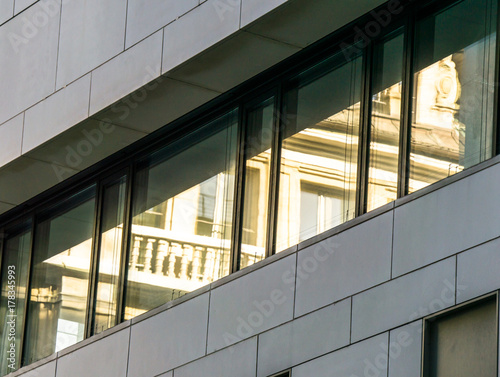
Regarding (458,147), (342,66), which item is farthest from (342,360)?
(342,66)

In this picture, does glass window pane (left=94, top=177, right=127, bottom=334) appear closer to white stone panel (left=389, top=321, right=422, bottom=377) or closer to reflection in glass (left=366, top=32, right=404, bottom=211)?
reflection in glass (left=366, top=32, right=404, bottom=211)

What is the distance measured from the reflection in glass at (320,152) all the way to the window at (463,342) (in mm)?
2561

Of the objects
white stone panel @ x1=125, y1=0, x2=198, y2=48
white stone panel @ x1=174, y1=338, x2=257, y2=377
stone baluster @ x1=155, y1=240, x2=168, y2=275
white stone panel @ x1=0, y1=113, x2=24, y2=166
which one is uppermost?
white stone panel @ x1=125, y1=0, x2=198, y2=48

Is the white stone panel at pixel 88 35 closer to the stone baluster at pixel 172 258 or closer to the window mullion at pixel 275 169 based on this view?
the window mullion at pixel 275 169

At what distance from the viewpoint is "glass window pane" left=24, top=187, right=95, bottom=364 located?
798 inches

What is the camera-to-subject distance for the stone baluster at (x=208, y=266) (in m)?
17.6

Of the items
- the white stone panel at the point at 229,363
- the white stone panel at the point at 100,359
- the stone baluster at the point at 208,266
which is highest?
the stone baluster at the point at 208,266

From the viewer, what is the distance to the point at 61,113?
19250 mm

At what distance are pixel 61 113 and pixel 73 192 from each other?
82.3 inches

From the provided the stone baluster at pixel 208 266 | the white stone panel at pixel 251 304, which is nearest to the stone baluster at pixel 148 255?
the stone baluster at pixel 208 266

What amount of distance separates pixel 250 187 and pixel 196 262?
1.37m

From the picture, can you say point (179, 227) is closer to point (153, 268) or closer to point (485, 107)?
point (153, 268)

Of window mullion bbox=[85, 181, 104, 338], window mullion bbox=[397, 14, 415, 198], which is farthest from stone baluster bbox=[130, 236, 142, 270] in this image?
window mullion bbox=[397, 14, 415, 198]

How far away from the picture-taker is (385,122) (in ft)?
50.7
